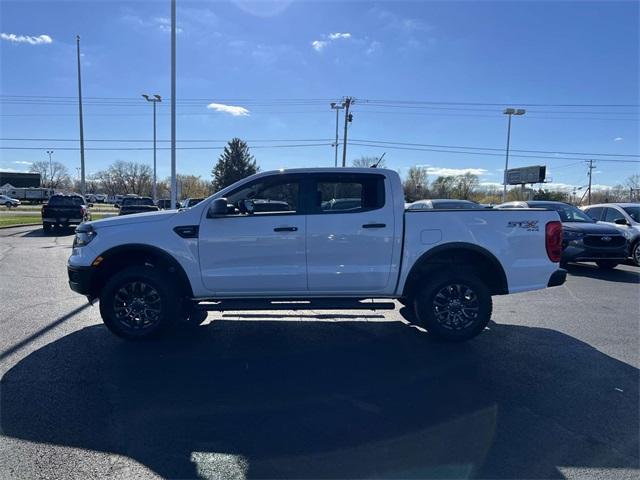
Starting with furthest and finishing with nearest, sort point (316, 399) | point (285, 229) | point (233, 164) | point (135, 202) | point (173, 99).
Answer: point (233, 164), point (135, 202), point (173, 99), point (285, 229), point (316, 399)

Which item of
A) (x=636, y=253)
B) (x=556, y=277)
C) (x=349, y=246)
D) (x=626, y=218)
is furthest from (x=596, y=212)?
(x=349, y=246)

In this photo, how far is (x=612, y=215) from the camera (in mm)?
13703

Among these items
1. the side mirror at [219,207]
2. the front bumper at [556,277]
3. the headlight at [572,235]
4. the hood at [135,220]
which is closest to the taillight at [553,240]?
the front bumper at [556,277]

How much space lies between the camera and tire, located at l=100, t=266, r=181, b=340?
524 cm

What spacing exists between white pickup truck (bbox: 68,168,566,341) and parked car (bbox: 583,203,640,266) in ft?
30.3

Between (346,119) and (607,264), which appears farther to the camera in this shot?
(346,119)

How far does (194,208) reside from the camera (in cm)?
535

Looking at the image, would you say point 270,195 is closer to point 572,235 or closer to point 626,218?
point 572,235

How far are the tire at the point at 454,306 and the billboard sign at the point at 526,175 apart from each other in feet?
141

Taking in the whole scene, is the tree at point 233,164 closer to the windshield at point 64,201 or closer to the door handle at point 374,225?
the windshield at point 64,201

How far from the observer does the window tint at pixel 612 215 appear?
13.5m

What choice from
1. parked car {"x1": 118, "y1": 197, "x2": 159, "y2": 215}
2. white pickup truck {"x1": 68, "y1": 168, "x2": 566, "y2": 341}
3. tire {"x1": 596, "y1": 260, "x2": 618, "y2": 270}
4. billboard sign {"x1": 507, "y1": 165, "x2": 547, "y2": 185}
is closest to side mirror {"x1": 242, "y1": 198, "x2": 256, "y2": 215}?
white pickup truck {"x1": 68, "y1": 168, "x2": 566, "y2": 341}

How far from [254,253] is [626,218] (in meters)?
12.4

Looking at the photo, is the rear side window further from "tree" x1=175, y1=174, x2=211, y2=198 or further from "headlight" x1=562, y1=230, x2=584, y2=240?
"tree" x1=175, y1=174, x2=211, y2=198
